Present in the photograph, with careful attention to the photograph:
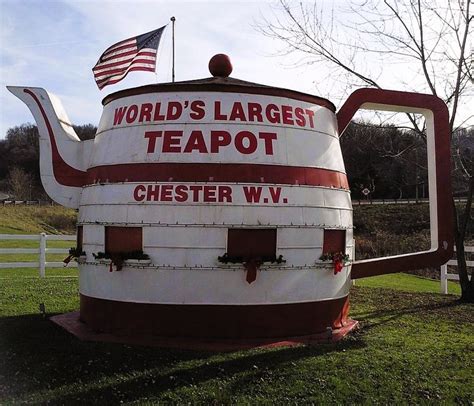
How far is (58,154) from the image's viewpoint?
9.09 meters

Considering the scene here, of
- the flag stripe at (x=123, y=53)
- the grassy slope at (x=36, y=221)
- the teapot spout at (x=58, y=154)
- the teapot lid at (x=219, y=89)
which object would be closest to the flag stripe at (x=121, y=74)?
the flag stripe at (x=123, y=53)

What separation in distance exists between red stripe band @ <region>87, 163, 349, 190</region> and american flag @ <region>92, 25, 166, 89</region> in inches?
106

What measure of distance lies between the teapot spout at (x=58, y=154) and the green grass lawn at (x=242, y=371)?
2.13m

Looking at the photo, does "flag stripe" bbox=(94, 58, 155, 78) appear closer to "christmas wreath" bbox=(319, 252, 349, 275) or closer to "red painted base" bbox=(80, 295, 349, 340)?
"red painted base" bbox=(80, 295, 349, 340)

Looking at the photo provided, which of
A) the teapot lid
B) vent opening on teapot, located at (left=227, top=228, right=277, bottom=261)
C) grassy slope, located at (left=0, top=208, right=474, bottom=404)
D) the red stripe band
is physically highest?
the teapot lid

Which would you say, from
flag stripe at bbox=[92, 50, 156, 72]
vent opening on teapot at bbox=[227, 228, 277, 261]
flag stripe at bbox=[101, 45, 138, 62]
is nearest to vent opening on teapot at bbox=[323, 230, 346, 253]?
vent opening on teapot at bbox=[227, 228, 277, 261]

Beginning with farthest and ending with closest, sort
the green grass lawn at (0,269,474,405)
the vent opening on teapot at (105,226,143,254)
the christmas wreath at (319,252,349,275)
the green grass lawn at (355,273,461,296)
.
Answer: the green grass lawn at (355,273,461,296)
the christmas wreath at (319,252,349,275)
the vent opening on teapot at (105,226,143,254)
the green grass lawn at (0,269,474,405)

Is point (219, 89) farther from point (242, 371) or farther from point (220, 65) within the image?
point (242, 371)

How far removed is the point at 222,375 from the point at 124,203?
2.81 metres

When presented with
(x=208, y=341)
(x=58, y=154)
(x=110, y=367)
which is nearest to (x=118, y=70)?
(x=58, y=154)

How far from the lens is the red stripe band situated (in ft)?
24.7

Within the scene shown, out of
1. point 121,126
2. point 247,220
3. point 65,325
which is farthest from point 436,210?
point 65,325

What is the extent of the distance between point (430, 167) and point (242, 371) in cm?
553

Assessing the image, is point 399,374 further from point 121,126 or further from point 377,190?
point 377,190
